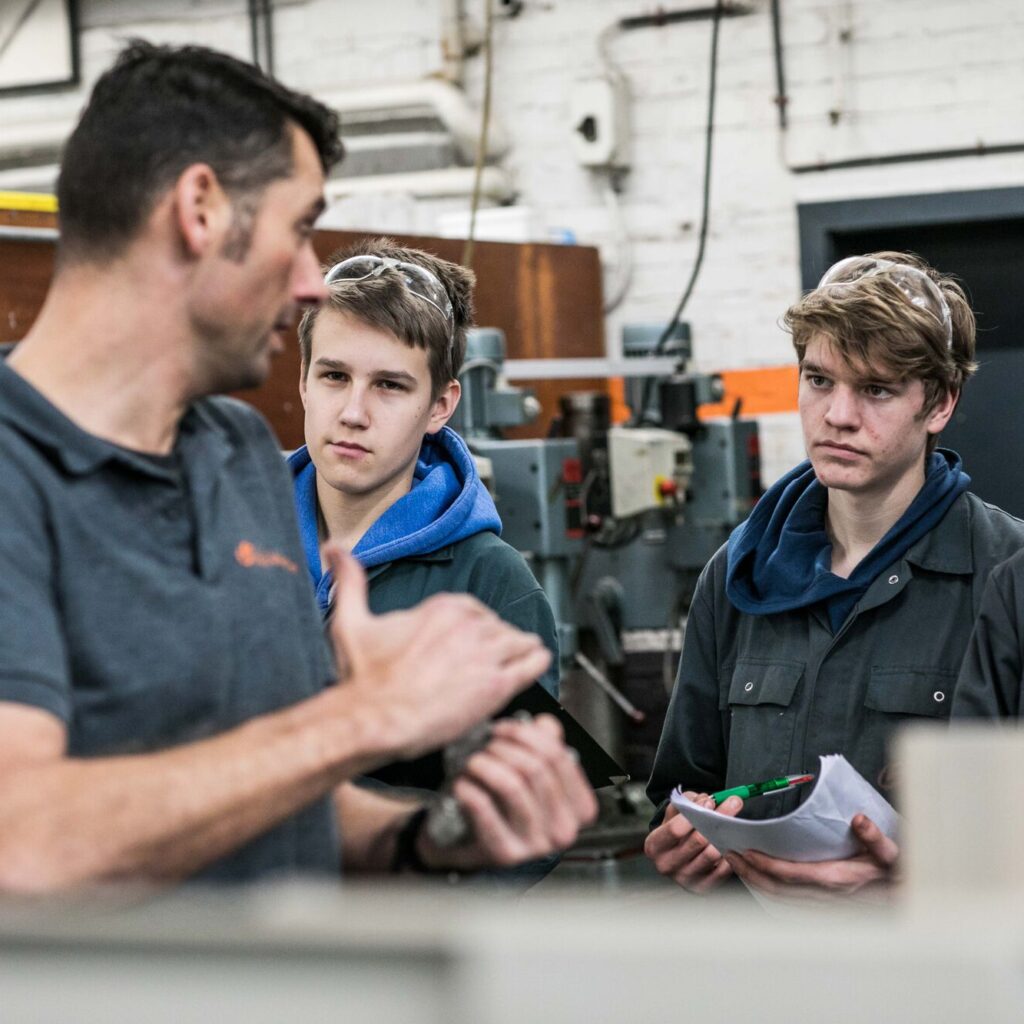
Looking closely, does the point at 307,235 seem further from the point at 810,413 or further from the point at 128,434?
the point at 810,413

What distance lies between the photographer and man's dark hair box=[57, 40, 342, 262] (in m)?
1.14

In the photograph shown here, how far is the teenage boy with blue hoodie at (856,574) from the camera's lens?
1.88 metres

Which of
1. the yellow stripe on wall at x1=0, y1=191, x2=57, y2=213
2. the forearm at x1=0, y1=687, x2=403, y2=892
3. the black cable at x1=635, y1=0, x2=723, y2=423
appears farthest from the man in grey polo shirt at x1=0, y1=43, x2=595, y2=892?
the black cable at x1=635, y1=0, x2=723, y2=423

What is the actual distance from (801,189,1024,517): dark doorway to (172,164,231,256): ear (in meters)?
4.28

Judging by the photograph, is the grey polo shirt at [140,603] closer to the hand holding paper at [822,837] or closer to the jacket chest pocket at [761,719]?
the hand holding paper at [822,837]

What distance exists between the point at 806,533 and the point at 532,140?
4.12m

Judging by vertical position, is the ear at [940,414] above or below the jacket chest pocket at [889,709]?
above

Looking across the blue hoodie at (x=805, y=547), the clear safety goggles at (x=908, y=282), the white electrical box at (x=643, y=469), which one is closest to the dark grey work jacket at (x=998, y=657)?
the blue hoodie at (x=805, y=547)

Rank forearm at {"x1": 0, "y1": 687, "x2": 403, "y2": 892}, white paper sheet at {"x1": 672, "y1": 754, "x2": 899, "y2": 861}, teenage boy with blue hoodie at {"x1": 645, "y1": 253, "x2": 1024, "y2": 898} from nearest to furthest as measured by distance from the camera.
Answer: forearm at {"x1": 0, "y1": 687, "x2": 403, "y2": 892}, white paper sheet at {"x1": 672, "y1": 754, "x2": 899, "y2": 861}, teenage boy with blue hoodie at {"x1": 645, "y1": 253, "x2": 1024, "y2": 898}

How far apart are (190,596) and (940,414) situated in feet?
3.95

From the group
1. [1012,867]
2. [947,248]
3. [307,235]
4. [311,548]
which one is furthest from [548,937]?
[947,248]

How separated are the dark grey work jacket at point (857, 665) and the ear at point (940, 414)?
0.10 meters

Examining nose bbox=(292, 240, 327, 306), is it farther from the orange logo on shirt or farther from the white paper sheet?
the white paper sheet

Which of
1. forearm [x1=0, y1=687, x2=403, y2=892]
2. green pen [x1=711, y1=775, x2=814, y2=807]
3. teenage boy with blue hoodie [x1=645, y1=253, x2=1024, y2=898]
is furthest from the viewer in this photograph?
teenage boy with blue hoodie [x1=645, y1=253, x2=1024, y2=898]
